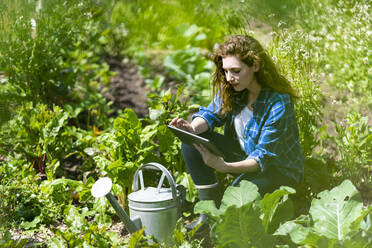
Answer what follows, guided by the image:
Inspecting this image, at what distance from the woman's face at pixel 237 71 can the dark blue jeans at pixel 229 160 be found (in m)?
0.37

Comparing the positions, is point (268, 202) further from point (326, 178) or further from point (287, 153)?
point (326, 178)

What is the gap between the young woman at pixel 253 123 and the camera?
1979mm

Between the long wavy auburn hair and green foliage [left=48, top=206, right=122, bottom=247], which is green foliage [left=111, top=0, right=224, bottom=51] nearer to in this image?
the long wavy auburn hair

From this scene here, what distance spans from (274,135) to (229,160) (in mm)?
402

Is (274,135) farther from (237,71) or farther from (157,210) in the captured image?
(157,210)

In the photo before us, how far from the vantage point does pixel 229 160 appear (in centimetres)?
230

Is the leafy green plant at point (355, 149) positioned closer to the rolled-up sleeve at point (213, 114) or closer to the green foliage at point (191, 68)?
the rolled-up sleeve at point (213, 114)

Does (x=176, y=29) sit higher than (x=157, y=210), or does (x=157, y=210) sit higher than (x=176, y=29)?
(x=176, y=29)

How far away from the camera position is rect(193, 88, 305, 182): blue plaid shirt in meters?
1.98

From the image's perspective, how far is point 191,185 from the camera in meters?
2.41

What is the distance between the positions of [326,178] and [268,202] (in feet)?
2.40

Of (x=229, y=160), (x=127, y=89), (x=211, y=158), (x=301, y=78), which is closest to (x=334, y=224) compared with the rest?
(x=211, y=158)

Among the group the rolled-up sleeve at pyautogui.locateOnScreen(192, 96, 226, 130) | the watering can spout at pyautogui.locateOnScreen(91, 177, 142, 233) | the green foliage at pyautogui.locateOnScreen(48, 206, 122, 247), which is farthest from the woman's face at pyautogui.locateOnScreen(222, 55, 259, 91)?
the green foliage at pyautogui.locateOnScreen(48, 206, 122, 247)

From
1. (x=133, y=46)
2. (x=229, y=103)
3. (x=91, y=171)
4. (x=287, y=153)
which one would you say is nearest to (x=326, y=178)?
(x=287, y=153)
